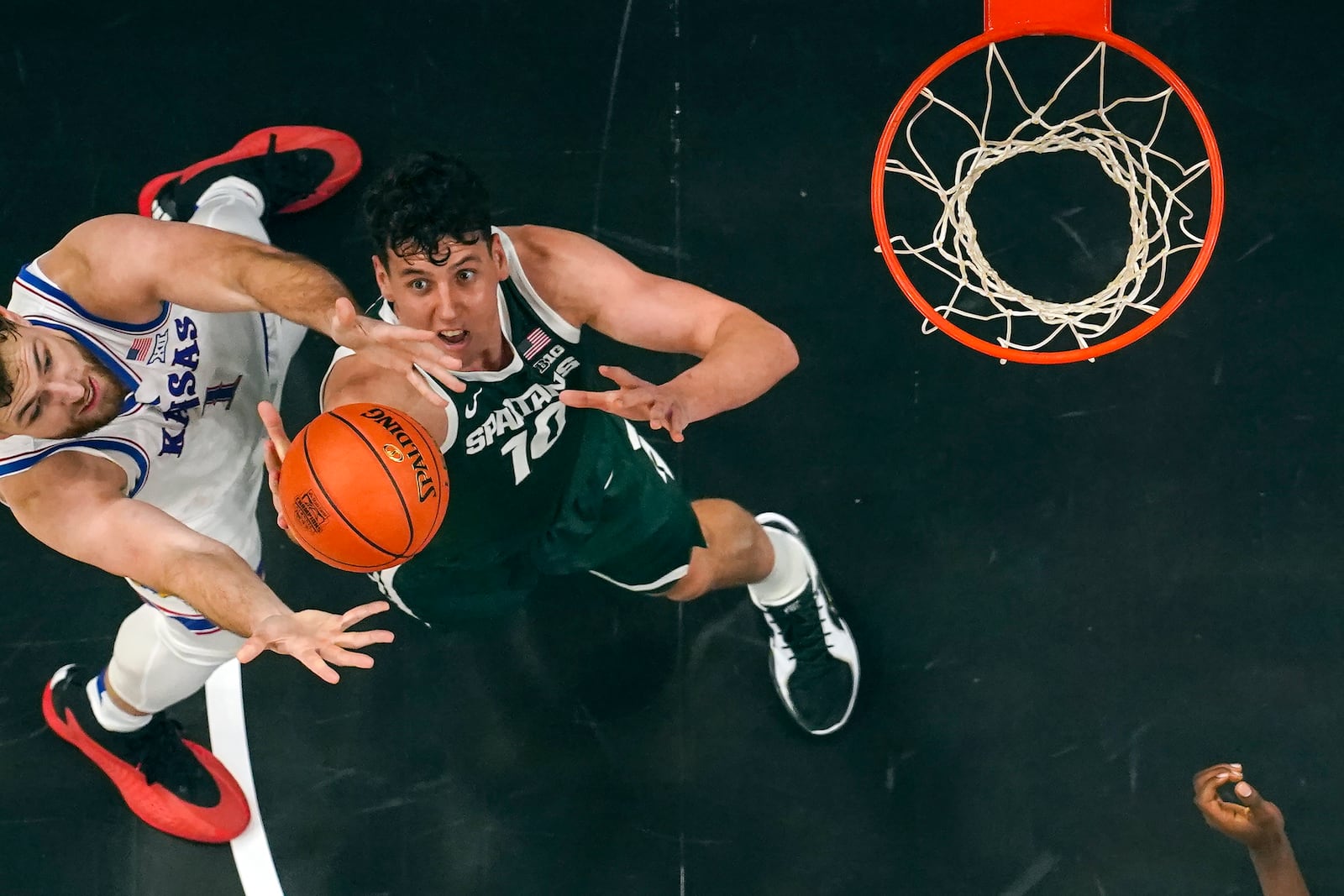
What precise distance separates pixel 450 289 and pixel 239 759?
182cm

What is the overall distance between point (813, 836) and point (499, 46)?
263 cm

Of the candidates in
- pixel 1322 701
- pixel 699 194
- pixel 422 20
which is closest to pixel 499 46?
pixel 422 20

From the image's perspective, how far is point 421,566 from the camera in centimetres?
307

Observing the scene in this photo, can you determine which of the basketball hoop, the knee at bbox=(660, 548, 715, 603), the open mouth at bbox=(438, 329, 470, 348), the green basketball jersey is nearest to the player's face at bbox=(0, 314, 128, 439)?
the green basketball jersey

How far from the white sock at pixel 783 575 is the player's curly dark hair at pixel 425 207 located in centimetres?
Answer: 133

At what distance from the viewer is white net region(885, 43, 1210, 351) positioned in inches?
140

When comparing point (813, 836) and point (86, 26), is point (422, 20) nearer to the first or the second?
point (86, 26)

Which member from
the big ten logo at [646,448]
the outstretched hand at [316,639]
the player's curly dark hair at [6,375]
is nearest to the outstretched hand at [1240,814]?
the big ten logo at [646,448]

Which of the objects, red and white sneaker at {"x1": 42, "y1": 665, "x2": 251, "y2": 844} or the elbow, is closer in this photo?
the elbow

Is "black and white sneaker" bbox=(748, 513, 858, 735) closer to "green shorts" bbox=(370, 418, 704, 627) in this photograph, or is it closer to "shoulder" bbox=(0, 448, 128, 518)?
"green shorts" bbox=(370, 418, 704, 627)

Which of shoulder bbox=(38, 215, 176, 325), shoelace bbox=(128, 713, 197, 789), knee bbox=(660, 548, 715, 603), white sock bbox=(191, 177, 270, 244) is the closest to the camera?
shoulder bbox=(38, 215, 176, 325)

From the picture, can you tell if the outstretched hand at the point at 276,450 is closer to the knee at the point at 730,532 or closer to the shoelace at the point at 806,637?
the knee at the point at 730,532

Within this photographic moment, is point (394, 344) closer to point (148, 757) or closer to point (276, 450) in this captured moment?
→ point (276, 450)

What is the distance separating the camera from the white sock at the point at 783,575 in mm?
3463
